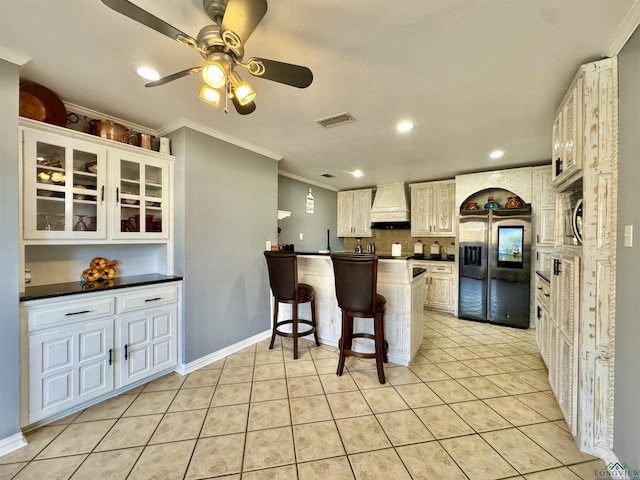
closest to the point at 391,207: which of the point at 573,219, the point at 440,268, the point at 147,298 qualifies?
the point at 440,268

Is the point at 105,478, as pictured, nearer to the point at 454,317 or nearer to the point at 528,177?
the point at 454,317

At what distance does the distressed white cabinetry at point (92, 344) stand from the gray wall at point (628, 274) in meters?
3.15

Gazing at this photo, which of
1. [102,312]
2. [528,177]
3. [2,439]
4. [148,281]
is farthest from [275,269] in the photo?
[528,177]

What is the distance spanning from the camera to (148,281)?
89.7 inches

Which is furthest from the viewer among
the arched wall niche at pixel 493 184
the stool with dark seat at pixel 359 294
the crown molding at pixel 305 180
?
the crown molding at pixel 305 180

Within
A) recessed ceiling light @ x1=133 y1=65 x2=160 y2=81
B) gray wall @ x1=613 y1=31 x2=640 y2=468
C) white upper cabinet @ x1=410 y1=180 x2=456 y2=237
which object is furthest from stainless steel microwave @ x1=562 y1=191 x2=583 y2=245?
recessed ceiling light @ x1=133 y1=65 x2=160 y2=81

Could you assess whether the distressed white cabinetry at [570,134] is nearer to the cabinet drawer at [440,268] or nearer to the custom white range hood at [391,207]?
the cabinet drawer at [440,268]

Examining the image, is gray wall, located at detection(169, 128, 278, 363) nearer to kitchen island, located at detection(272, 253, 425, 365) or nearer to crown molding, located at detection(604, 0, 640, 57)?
kitchen island, located at detection(272, 253, 425, 365)

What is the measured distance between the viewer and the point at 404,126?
2.56m

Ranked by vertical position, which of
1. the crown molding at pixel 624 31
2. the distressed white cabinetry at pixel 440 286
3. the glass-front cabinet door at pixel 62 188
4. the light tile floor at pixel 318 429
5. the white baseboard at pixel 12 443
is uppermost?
the crown molding at pixel 624 31

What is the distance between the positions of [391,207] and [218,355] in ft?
12.8

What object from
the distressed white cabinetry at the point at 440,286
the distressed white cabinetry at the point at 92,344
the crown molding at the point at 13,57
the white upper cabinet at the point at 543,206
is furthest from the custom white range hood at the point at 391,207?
the crown molding at the point at 13,57

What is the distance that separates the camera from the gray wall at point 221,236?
2545 millimetres

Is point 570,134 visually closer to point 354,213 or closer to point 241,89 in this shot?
point 241,89
